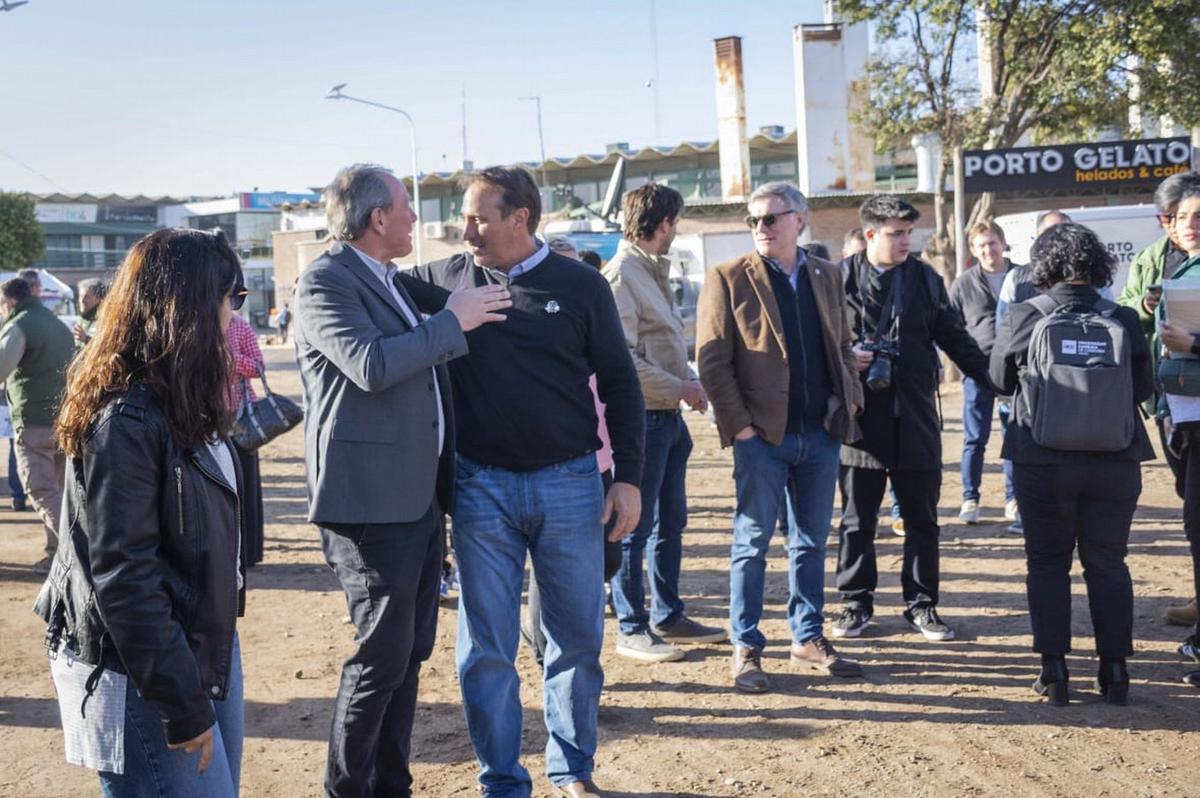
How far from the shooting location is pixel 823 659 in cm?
555

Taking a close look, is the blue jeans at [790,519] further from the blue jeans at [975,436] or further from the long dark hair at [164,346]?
the blue jeans at [975,436]

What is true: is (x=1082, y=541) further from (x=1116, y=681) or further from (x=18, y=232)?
(x=18, y=232)

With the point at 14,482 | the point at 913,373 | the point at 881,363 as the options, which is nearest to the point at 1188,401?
the point at 913,373

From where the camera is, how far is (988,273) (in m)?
8.60

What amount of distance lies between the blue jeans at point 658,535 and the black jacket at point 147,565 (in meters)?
3.34

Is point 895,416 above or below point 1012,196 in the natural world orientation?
below

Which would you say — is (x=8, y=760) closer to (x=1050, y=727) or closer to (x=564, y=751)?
(x=564, y=751)

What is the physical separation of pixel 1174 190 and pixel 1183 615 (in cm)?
215

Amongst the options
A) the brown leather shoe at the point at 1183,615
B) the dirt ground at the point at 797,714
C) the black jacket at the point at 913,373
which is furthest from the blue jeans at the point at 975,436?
the black jacket at the point at 913,373

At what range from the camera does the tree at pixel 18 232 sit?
5450cm

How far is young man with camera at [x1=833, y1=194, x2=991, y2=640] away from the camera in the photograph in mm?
5988

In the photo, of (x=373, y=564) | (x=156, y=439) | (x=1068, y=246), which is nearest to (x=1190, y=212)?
(x=1068, y=246)

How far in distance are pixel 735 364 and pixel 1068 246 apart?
149cm

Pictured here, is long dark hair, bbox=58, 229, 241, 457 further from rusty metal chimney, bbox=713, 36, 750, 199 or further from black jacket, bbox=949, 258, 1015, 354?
rusty metal chimney, bbox=713, 36, 750, 199
